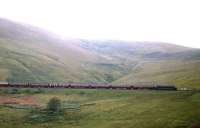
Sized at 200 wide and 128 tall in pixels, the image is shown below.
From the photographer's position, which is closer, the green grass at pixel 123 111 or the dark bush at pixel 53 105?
the green grass at pixel 123 111

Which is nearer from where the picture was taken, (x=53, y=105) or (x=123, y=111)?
(x=123, y=111)

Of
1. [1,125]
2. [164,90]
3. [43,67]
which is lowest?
[1,125]

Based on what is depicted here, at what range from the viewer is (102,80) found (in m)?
186

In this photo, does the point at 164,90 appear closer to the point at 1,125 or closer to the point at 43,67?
the point at 1,125

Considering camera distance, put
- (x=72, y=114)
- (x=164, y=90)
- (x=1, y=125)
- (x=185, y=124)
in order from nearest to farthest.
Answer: (x=185, y=124)
(x=1, y=125)
(x=72, y=114)
(x=164, y=90)

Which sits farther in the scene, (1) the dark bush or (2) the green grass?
(1) the dark bush

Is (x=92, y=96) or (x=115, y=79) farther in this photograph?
(x=115, y=79)

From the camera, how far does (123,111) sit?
91.6m

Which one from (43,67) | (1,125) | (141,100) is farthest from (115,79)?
(1,125)

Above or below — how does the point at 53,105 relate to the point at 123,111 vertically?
above

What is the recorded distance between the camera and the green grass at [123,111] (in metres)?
79.3

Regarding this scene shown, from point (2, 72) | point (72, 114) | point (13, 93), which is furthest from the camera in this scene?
point (2, 72)

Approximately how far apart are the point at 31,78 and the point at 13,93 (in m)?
44.2

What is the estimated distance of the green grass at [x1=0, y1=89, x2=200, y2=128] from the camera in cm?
7926
